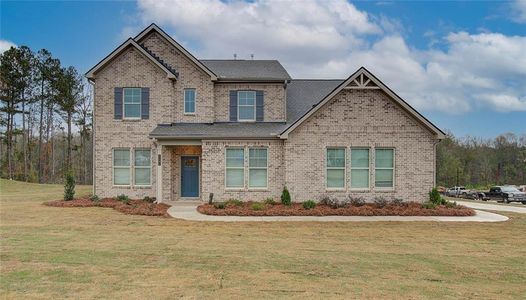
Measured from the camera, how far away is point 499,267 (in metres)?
9.12

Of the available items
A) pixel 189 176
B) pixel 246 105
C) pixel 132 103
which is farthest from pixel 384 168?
pixel 132 103

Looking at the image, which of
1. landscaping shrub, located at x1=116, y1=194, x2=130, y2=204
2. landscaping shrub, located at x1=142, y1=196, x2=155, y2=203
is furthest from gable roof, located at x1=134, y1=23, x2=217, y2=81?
landscaping shrub, located at x1=116, y1=194, x2=130, y2=204

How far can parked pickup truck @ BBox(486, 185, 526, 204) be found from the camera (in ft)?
113

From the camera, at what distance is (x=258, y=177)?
1962cm

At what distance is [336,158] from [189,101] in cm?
846

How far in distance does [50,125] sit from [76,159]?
11.3 metres

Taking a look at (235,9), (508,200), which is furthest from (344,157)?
(508,200)

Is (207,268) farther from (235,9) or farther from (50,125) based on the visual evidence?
(50,125)

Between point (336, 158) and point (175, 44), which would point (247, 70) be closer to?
point (175, 44)

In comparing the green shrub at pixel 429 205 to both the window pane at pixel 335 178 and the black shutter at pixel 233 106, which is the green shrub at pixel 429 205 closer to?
the window pane at pixel 335 178

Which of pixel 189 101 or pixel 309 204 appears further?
pixel 189 101

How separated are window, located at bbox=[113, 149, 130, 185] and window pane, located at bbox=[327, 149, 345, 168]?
1048 centimetres

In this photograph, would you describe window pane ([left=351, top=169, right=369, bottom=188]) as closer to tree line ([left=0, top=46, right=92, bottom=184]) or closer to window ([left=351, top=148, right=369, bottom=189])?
window ([left=351, top=148, right=369, bottom=189])

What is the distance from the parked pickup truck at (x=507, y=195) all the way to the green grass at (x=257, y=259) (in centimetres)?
2350
